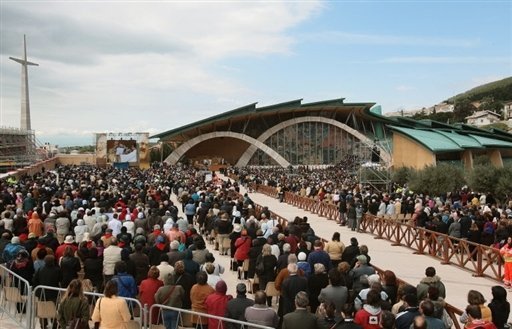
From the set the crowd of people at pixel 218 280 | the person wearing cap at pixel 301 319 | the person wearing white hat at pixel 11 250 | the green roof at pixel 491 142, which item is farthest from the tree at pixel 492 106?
the person wearing cap at pixel 301 319

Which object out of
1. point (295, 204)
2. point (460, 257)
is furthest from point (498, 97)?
point (460, 257)

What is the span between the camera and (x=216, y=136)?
68.1 meters

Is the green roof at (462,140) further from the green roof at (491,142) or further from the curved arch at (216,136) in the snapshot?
the curved arch at (216,136)

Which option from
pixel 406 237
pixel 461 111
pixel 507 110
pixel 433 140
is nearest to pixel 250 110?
pixel 433 140

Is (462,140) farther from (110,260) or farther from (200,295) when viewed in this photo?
(200,295)

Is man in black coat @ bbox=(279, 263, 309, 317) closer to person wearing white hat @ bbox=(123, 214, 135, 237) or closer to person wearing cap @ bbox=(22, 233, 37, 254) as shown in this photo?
person wearing cap @ bbox=(22, 233, 37, 254)

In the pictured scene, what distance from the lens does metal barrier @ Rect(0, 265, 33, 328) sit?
8.11 m

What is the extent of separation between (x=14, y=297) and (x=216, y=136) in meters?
60.1

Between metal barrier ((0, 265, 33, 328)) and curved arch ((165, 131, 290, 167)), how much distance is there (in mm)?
57583

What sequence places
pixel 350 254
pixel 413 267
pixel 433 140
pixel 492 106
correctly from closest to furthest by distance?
pixel 350 254, pixel 413 267, pixel 433 140, pixel 492 106

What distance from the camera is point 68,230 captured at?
1273 centimetres

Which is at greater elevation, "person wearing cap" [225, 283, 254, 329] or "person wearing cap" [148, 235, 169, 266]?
"person wearing cap" [148, 235, 169, 266]

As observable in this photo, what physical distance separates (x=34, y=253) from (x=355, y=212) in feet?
44.1

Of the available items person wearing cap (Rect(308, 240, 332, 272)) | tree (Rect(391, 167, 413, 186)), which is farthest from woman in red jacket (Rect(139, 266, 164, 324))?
tree (Rect(391, 167, 413, 186))
